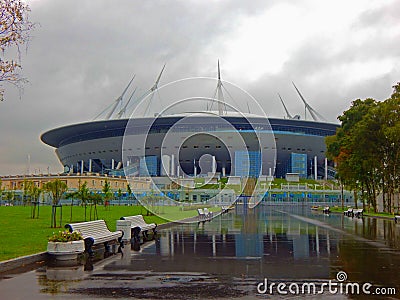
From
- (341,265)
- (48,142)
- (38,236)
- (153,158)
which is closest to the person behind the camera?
(341,265)

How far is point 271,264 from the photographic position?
10477mm

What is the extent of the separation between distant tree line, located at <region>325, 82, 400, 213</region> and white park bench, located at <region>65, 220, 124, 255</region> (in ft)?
80.6

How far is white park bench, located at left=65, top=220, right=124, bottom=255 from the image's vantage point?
11.8 m

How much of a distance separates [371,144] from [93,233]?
28.3m

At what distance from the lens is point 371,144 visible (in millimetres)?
36469

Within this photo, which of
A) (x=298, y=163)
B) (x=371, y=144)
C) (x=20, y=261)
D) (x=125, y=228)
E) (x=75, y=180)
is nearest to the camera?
(x=20, y=261)

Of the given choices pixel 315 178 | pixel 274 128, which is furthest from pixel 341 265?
pixel 315 178

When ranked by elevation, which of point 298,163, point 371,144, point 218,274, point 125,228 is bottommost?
point 218,274

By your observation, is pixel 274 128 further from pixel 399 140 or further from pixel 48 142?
pixel 399 140

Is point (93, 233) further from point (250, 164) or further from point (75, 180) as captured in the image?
point (75, 180)

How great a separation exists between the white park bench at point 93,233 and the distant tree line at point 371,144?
2455 cm

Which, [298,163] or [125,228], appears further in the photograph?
[298,163]

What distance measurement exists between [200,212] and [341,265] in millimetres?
19252

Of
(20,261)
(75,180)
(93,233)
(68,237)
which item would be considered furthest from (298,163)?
(20,261)
